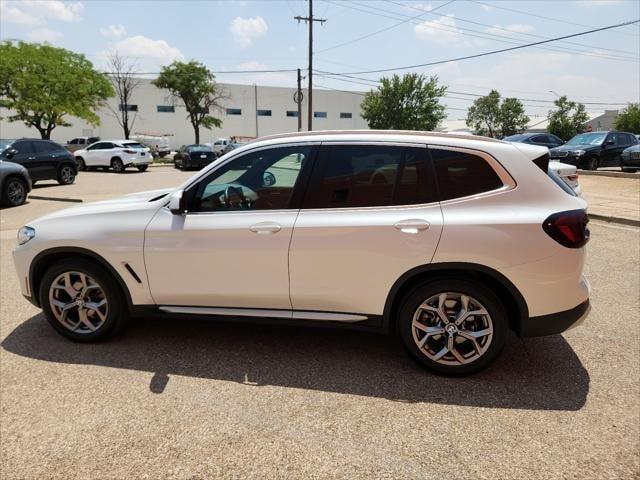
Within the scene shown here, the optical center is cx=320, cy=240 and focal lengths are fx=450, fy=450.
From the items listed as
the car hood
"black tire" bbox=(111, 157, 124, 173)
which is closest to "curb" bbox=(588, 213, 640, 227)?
the car hood

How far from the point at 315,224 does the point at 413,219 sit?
68 centimetres

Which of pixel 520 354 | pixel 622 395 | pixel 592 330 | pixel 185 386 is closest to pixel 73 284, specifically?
pixel 185 386

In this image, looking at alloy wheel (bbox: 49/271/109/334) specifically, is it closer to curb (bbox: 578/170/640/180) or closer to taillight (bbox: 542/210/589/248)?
taillight (bbox: 542/210/589/248)

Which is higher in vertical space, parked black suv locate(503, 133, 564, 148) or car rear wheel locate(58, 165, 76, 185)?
parked black suv locate(503, 133, 564, 148)

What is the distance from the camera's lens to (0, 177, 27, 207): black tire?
1120 cm

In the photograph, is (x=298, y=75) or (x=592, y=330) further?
(x=298, y=75)

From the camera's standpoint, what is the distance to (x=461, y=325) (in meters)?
3.13

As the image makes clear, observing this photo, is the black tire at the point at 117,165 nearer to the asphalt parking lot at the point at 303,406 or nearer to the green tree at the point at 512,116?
the asphalt parking lot at the point at 303,406

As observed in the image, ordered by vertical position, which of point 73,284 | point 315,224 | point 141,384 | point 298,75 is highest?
point 298,75

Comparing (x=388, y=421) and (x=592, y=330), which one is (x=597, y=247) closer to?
(x=592, y=330)

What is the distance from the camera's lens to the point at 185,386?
3.14 meters

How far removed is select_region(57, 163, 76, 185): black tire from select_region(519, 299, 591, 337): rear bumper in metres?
17.4

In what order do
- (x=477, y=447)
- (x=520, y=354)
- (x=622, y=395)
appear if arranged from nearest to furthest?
(x=477, y=447)
(x=622, y=395)
(x=520, y=354)

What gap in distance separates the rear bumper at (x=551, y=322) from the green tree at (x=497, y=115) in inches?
3393
